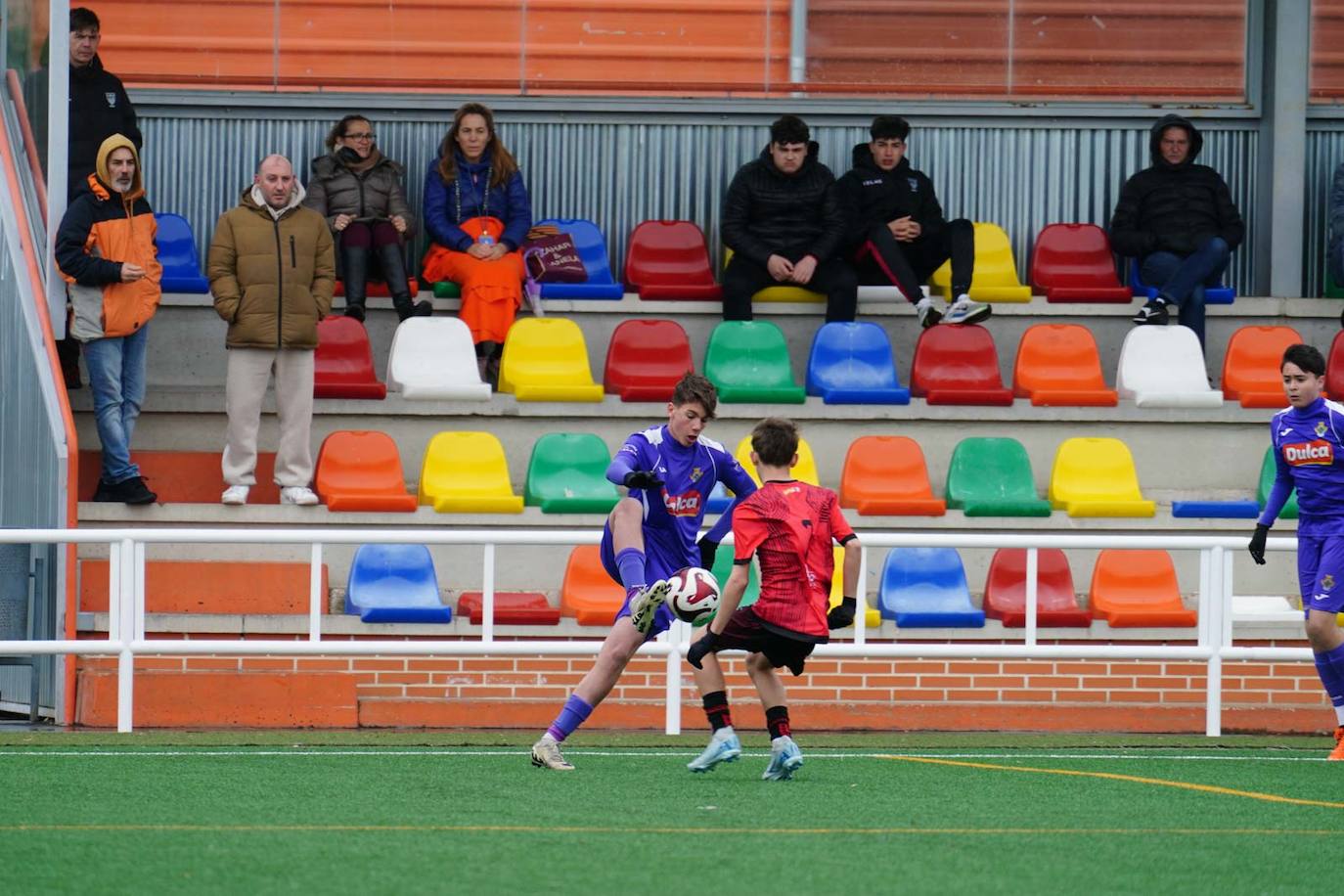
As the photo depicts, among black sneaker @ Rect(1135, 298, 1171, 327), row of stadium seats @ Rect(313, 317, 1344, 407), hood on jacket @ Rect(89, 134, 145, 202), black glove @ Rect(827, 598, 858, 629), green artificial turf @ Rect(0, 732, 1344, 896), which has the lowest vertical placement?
green artificial turf @ Rect(0, 732, 1344, 896)

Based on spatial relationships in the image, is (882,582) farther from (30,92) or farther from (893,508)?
(30,92)

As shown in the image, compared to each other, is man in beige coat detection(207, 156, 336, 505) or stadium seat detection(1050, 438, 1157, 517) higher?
man in beige coat detection(207, 156, 336, 505)

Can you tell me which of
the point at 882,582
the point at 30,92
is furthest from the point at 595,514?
the point at 30,92

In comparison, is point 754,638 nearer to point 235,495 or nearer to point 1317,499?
point 1317,499

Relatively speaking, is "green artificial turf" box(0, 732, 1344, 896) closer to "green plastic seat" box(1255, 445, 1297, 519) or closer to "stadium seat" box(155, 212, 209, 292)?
"green plastic seat" box(1255, 445, 1297, 519)

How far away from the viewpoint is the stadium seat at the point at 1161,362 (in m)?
14.2

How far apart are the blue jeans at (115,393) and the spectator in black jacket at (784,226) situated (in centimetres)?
387

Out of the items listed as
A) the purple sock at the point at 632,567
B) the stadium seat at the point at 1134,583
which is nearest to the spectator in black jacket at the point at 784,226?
the stadium seat at the point at 1134,583

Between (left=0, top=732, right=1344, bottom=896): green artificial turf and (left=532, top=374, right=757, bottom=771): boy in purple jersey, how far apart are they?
225 mm

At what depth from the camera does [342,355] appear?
13758 millimetres

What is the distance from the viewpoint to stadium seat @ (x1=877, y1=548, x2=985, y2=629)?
12164 millimetres

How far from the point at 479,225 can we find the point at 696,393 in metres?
6.16

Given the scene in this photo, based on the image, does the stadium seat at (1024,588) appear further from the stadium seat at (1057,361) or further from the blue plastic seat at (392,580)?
the blue plastic seat at (392,580)

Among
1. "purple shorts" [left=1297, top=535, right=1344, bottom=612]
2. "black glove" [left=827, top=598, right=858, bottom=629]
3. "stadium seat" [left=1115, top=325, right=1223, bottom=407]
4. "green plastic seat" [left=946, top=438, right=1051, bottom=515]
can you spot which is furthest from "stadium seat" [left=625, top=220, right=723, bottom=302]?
"black glove" [left=827, top=598, right=858, bottom=629]
